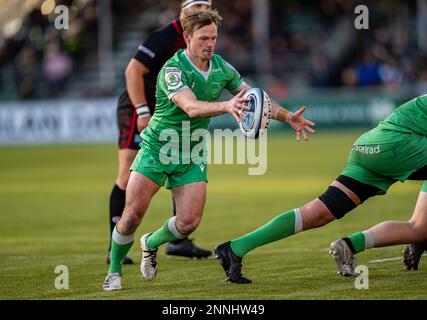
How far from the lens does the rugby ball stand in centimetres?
748

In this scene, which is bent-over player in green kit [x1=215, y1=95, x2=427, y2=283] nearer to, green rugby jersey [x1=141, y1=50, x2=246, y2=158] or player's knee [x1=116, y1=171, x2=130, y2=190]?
green rugby jersey [x1=141, y1=50, x2=246, y2=158]

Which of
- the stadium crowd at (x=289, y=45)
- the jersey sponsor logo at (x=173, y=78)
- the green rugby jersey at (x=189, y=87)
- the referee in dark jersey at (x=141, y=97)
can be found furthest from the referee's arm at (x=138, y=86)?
the stadium crowd at (x=289, y=45)

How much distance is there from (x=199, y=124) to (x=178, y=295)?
61.4 inches

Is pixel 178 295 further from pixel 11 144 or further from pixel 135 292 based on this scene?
pixel 11 144

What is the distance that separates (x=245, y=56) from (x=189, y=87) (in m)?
25.0

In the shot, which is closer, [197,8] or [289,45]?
[197,8]

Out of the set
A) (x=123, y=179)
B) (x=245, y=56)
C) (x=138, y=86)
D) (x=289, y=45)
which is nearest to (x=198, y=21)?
(x=138, y=86)

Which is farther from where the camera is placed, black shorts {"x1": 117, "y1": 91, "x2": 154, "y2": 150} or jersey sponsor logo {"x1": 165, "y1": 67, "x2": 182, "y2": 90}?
black shorts {"x1": 117, "y1": 91, "x2": 154, "y2": 150}

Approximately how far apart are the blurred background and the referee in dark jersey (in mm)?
20286

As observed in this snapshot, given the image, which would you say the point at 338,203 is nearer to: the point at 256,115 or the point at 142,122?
the point at 256,115

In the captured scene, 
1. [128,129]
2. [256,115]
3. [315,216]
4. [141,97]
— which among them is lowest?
[315,216]

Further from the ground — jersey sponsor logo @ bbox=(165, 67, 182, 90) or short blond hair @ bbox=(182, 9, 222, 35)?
short blond hair @ bbox=(182, 9, 222, 35)

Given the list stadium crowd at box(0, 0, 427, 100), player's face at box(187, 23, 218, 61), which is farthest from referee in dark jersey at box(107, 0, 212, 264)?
stadium crowd at box(0, 0, 427, 100)

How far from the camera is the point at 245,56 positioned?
32.8 metres
